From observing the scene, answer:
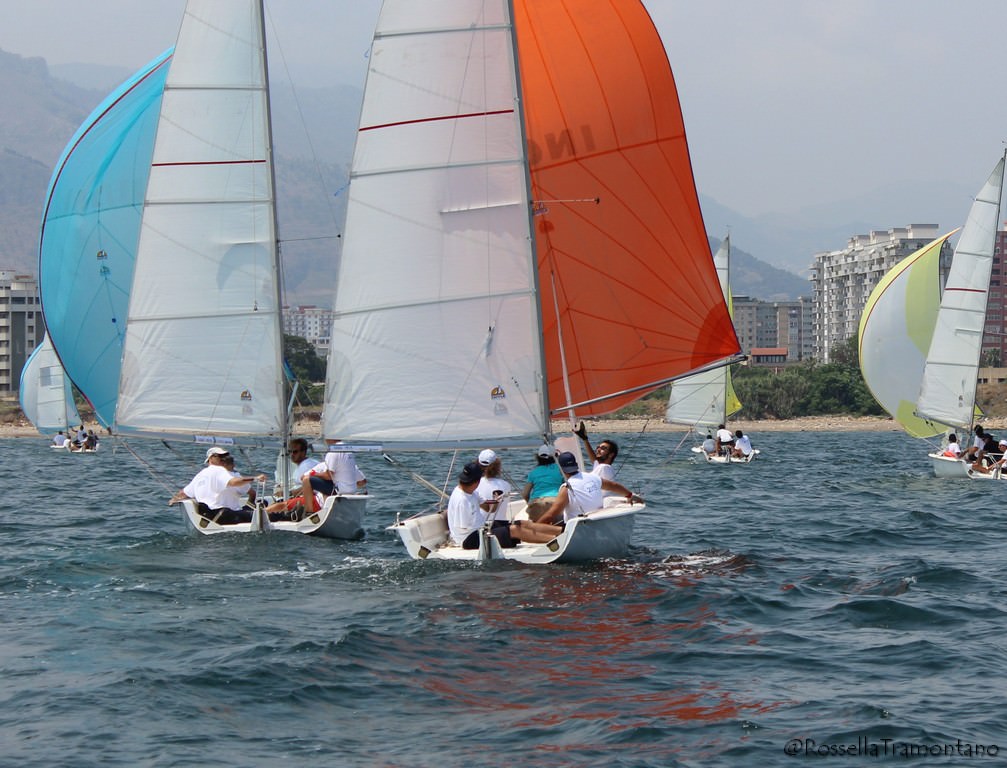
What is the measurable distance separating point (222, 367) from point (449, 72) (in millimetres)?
6758

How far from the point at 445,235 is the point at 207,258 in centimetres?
560

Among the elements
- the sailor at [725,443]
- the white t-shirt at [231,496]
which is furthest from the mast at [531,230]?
the sailor at [725,443]

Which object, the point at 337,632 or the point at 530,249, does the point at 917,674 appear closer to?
the point at 337,632

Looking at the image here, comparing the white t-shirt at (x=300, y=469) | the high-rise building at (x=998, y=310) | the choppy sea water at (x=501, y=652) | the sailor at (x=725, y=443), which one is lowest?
the choppy sea water at (x=501, y=652)

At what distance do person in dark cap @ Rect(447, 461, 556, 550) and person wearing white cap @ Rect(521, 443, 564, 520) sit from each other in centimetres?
28

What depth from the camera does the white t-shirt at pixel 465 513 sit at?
642 inches

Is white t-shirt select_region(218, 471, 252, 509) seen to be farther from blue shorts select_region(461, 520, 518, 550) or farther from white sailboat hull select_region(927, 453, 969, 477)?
white sailboat hull select_region(927, 453, 969, 477)

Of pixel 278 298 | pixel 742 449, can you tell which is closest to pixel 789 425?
pixel 742 449

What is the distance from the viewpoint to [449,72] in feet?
56.1

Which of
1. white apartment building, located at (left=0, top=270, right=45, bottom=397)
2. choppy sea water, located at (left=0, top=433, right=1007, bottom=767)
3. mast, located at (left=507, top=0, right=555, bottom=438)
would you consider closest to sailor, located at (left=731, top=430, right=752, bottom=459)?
choppy sea water, located at (left=0, top=433, right=1007, bottom=767)

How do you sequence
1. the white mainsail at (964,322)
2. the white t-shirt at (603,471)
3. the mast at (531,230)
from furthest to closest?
the white mainsail at (964,322) < the mast at (531,230) < the white t-shirt at (603,471)

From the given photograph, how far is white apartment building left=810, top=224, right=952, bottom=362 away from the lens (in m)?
178

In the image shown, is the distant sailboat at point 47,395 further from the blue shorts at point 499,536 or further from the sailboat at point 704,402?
the blue shorts at point 499,536

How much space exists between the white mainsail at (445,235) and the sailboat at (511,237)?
0.06ft
